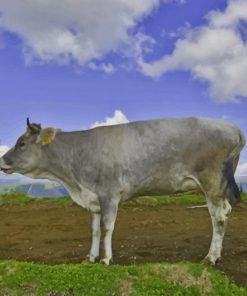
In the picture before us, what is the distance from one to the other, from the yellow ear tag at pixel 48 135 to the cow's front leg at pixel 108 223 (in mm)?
2316

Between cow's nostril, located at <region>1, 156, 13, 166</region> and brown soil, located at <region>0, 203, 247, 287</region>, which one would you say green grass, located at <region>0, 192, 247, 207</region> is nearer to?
brown soil, located at <region>0, 203, 247, 287</region>

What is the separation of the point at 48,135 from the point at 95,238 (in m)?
2.71

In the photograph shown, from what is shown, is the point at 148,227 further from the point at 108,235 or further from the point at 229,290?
the point at 229,290

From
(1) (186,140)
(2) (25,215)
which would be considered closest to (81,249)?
(1) (186,140)

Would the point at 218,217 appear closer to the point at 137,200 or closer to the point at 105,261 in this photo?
the point at 105,261

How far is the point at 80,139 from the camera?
12992 mm

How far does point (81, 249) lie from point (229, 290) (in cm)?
463

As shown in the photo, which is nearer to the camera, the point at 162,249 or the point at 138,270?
the point at 138,270

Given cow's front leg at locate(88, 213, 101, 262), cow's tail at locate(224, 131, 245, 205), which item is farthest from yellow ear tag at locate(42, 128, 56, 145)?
cow's tail at locate(224, 131, 245, 205)

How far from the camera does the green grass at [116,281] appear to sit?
9.92 m

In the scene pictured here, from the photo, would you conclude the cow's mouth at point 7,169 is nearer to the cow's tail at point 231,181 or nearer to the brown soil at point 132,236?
the brown soil at point 132,236

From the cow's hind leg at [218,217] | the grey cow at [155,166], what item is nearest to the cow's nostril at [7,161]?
the grey cow at [155,166]

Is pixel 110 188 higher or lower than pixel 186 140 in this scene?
lower

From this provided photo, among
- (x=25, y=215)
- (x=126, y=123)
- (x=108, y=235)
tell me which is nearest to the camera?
(x=108, y=235)
